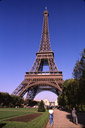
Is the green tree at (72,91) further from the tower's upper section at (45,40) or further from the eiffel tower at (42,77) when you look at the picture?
the tower's upper section at (45,40)

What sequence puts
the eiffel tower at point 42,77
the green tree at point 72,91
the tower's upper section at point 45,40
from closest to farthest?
1. the green tree at point 72,91
2. the eiffel tower at point 42,77
3. the tower's upper section at point 45,40

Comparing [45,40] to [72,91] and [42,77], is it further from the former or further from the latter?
[72,91]

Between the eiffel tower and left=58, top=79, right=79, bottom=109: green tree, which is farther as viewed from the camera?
the eiffel tower

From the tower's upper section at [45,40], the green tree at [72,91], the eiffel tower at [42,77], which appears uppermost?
the tower's upper section at [45,40]

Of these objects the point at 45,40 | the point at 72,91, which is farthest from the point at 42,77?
the point at 72,91

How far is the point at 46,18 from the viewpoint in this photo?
82750 millimetres

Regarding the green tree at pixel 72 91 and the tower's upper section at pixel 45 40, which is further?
the tower's upper section at pixel 45 40

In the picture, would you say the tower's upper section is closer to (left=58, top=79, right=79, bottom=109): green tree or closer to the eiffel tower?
the eiffel tower

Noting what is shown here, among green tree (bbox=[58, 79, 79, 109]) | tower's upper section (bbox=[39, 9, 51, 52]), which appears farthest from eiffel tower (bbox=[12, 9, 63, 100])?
green tree (bbox=[58, 79, 79, 109])

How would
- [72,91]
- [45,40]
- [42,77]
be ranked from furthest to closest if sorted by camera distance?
[45,40], [42,77], [72,91]

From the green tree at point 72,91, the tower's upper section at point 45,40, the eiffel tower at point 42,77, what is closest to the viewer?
the green tree at point 72,91

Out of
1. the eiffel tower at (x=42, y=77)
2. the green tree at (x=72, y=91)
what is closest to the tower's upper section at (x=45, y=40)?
the eiffel tower at (x=42, y=77)

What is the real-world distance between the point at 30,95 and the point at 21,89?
11.0 meters

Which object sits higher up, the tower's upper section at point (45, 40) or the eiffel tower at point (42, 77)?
the tower's upper section at point (45, 40)
